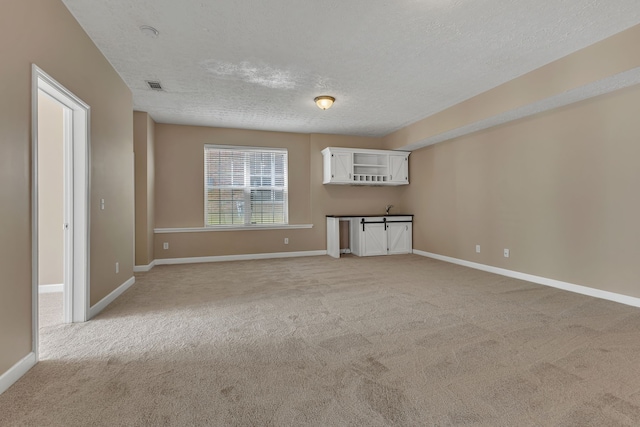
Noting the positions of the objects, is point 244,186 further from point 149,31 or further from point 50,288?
point 149,31

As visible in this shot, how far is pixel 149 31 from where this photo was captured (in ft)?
9.29

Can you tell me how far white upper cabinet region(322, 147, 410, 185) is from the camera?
21.6 feet

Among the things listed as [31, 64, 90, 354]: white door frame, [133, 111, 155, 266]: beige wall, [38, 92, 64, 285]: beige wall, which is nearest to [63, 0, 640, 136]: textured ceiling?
[133, 111, 155, 266]: beige wall

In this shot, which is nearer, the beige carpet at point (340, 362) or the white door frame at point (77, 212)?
the beige carpet at point (340, 362)

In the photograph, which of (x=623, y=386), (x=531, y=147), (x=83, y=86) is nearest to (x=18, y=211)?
(x=83, y=86)

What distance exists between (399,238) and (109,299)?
17.9ft

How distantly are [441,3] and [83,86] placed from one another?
3.32m

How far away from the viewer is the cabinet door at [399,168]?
6941 mm

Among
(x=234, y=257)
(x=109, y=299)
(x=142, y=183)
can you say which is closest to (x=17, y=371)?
(x=109, y=299)

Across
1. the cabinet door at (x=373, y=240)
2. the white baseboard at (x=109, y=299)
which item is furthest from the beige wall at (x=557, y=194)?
the white baseboard at (x=109, y=299)

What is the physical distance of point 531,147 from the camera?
4.36 m

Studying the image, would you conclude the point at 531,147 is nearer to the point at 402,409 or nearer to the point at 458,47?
the point at 458,47

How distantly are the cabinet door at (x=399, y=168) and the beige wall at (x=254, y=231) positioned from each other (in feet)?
1.76

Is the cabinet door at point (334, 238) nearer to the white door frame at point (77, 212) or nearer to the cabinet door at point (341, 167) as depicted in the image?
the cabinet door at point (341, 167)
